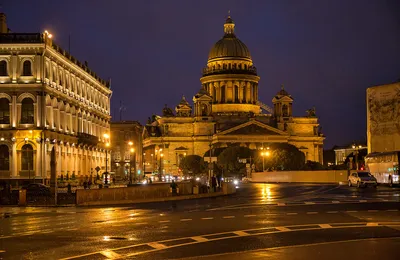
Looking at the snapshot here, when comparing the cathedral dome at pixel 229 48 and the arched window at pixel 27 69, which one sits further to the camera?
the cathedral dome at pixel 229 48

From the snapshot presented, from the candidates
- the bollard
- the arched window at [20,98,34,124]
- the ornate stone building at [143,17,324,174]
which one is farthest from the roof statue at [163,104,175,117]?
the bollard

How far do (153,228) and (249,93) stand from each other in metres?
153

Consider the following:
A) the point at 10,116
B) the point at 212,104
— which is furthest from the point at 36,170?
the point at 212,104

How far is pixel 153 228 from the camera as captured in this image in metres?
22.4

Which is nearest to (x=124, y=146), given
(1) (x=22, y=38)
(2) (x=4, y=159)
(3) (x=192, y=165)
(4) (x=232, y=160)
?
(3) (x=192, y=165)

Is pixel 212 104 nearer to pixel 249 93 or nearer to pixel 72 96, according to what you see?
pixel 249 93

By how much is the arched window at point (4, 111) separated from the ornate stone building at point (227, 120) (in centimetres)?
8114

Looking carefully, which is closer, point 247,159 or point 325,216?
point 325,216

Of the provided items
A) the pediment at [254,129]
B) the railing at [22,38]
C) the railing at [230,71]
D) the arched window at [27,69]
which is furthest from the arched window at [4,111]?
the railing at [230,71]

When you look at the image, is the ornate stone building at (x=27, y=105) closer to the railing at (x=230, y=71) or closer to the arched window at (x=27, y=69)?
the arched window at (x=27, y=69)

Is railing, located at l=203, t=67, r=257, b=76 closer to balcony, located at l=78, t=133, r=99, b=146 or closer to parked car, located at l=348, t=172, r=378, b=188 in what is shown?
balcony, located at l=78, t=133, r=99, b=146

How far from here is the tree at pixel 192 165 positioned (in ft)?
470

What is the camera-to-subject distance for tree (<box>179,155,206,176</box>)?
143375mm

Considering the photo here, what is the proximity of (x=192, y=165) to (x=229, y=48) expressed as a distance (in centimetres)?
4176
